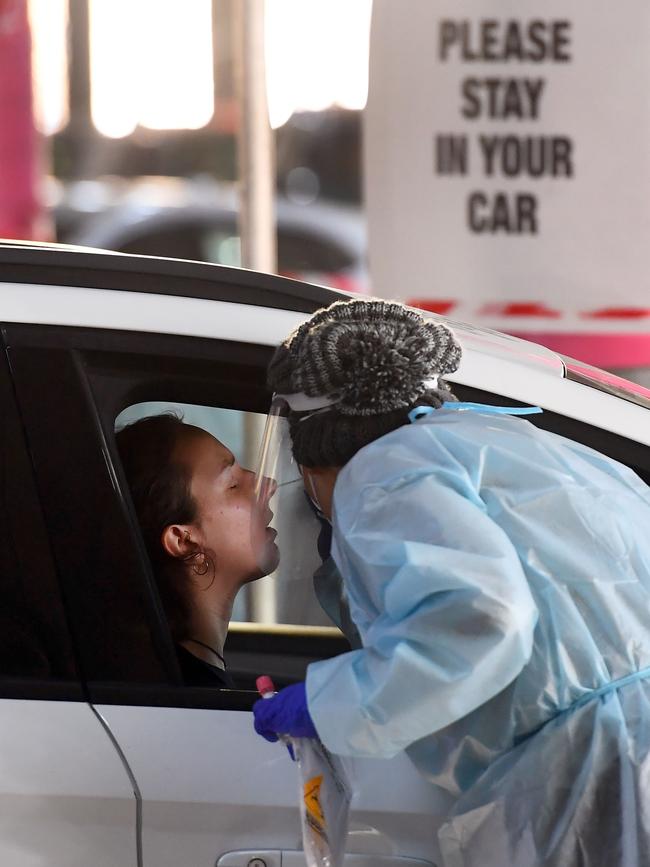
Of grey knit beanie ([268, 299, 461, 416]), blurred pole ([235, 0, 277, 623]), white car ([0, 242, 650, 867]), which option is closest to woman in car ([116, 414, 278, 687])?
white car ([0, 242, 650, 867])

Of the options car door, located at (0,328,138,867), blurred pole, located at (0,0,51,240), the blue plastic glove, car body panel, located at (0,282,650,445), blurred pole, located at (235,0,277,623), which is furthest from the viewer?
blurred pole, located at (0,0,51,240)

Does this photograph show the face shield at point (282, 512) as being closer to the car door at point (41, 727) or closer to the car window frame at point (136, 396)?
the car window frame at point (136, 396)

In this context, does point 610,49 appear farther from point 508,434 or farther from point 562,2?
point 508,434

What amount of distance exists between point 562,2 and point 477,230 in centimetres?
82

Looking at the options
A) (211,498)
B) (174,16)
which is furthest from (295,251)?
(211,498)

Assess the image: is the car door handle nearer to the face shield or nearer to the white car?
the white car

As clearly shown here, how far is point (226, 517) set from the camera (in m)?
2.32

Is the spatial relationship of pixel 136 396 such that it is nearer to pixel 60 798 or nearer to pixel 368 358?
pixel 368 358

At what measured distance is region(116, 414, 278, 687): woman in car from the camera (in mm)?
2262

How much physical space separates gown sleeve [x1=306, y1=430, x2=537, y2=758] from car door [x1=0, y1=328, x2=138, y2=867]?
384mm

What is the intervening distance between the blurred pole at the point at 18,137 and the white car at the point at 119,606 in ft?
16.0

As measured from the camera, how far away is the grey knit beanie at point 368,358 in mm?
1847

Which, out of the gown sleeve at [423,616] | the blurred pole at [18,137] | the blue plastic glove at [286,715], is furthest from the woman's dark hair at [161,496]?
the blurred pole at [18,137]

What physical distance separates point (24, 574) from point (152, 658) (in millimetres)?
231
